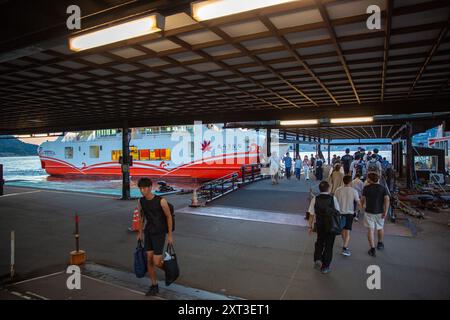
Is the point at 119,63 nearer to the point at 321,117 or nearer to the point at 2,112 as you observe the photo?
the point at 321,117

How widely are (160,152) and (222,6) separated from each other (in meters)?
25.9

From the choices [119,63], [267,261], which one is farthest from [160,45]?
[267,261]

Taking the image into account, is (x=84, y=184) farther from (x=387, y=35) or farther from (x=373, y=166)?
(x=387, y=35)

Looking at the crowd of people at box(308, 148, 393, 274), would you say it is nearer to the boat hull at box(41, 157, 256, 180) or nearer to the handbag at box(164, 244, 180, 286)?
the handbag at box(164, 244, 180, 286)

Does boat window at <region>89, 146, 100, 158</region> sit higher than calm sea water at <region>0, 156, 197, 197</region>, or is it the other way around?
boat window at <region>89, 146, 100, 158</region>

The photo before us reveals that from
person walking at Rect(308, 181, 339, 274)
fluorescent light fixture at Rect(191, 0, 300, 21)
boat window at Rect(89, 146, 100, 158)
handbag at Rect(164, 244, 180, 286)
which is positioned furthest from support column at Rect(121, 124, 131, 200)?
boat window at Rect(89, 146, 100, 158)

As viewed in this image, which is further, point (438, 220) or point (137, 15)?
point (438, 220)

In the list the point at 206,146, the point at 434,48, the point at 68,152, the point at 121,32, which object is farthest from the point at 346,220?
the point at 68,152

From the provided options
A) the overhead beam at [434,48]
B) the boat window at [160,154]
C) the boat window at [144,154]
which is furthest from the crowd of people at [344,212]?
the boat window at [144,154]

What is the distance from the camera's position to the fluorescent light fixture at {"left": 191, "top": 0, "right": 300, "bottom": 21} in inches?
142

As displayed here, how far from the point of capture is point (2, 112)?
47.8 ft

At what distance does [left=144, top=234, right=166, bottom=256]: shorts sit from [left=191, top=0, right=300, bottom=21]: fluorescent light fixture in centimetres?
340

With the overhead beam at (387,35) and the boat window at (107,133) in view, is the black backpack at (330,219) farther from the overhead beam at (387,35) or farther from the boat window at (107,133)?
the boat window at (107,133)

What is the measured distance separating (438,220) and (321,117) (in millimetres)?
5707
